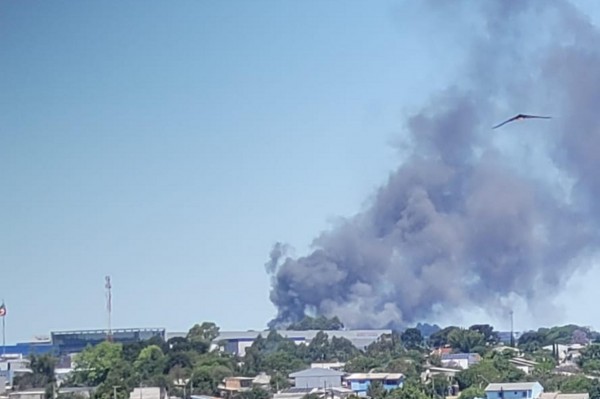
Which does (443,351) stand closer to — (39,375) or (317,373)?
(317,373)

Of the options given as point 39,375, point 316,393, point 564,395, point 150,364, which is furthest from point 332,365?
point 564,395

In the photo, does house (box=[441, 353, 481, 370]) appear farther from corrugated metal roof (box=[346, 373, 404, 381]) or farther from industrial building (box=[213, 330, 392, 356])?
industrial building (box=[213, 330, 392, 356])

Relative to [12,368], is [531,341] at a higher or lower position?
higher

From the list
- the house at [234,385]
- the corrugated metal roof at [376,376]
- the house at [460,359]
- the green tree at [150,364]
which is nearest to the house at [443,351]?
the house at [460,359]

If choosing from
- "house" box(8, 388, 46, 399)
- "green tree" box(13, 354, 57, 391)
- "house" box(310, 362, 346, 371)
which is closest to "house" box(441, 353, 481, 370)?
"house" box(310, 362, 346, 371)

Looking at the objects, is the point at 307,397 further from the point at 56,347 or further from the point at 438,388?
the point at 56,347

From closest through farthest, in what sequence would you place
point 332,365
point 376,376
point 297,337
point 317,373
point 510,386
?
point 510,386
point 376,376
point 317,373
point 332,365
point 297,337
